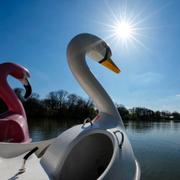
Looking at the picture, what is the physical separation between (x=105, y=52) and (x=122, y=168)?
2521 mm

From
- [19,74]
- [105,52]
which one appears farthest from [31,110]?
[105,52]

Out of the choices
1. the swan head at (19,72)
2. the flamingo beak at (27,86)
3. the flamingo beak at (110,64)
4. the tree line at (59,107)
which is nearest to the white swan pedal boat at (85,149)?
the flamingo beak at (110,64)

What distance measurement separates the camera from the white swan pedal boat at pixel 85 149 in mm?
2021

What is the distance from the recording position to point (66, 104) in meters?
47.9

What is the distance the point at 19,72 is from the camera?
5945 millimetres

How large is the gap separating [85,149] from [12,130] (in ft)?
8.64

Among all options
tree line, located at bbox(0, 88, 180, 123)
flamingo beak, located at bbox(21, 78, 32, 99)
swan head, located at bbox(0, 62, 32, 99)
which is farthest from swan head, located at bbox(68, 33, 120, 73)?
tree line, located at bbox(0, 88, 180, 123)

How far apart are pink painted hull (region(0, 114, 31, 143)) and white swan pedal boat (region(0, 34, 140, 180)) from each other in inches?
61.4

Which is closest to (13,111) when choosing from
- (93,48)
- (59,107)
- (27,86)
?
(27,86)

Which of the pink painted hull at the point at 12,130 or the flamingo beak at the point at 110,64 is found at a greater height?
the flamingo beak at the point at 110,64

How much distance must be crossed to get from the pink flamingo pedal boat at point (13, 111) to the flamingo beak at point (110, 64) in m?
2.58

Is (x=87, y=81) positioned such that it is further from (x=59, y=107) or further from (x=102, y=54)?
(x=59, y=107)

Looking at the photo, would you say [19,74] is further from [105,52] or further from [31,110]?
[31,110]

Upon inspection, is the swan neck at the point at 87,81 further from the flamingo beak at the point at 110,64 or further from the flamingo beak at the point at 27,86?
the flamingo beak at the point at 27,86
